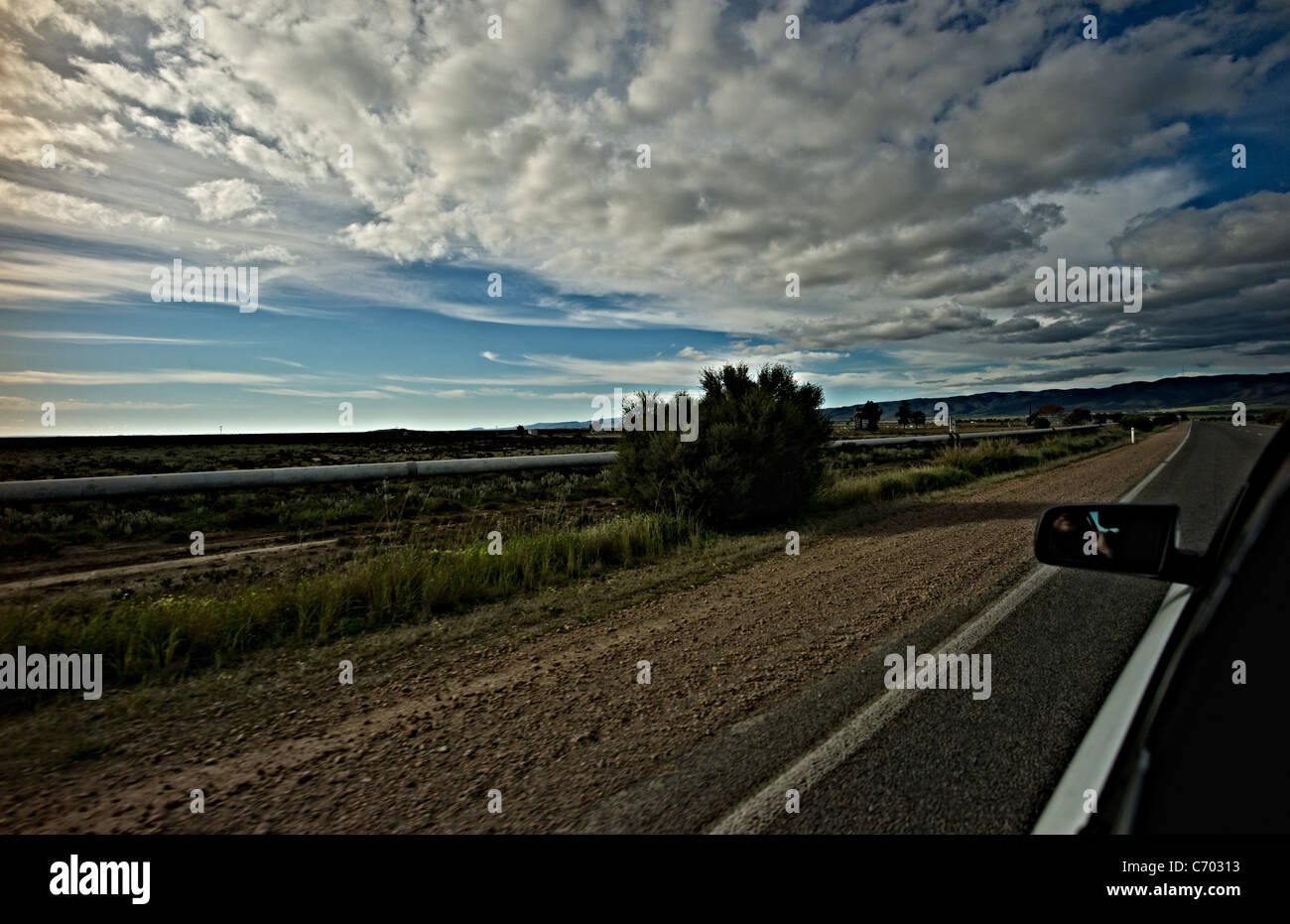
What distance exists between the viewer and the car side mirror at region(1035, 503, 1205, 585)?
141 centimetres

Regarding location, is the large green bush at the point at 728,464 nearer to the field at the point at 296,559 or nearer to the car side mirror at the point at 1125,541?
the field at the point at 296,559

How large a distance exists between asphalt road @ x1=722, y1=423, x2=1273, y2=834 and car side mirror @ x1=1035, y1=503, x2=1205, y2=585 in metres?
1.12

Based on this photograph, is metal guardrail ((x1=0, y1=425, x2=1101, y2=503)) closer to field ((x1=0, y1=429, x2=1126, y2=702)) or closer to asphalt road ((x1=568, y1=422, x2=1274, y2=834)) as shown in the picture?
field ((x1=0, y1=429, x2=1126, y2=702))

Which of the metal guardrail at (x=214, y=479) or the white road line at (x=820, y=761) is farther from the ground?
the metal guardrail at (x=214, y=479)

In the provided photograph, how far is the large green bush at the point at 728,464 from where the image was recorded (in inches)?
398

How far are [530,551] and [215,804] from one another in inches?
182

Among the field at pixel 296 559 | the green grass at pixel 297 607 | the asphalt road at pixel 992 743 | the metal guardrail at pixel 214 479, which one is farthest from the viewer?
the metal guardrail at pixel 214 479

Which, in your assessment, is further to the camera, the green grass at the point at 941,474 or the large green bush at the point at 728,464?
the green grass at the point at 941,474

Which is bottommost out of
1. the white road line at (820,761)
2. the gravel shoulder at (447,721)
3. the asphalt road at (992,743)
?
the gravel shoulder at (447,721)

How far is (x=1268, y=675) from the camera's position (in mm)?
1018

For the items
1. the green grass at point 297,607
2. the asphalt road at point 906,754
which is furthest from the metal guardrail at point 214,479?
the asphalt road at point 906,754

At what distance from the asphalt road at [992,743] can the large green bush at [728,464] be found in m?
5.71

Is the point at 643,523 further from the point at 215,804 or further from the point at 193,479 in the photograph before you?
the point at 215,804
